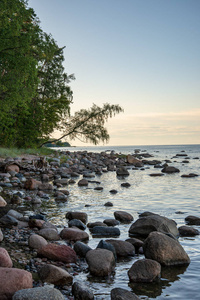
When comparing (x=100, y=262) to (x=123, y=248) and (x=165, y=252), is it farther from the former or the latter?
(x=165, y=252)

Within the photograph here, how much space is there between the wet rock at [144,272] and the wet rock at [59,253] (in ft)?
3.42

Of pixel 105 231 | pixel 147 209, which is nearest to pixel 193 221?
pixel 147 209

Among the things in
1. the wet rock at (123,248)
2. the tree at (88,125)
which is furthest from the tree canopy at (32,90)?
the wet rock at (123,248)

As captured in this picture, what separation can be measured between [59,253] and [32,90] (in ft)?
48.3

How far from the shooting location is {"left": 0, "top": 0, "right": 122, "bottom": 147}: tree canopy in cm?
1633

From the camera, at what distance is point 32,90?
1830 centimetres

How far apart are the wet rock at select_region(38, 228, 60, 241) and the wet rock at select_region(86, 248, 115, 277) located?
4.72 feet

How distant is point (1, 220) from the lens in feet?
22.1

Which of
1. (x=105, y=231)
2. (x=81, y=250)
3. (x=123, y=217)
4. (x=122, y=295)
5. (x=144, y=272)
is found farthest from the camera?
(x=123, y=217)

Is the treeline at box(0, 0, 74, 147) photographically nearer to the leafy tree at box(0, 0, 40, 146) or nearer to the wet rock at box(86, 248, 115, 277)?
the leafy tree at box(0, 0, 40, 146)

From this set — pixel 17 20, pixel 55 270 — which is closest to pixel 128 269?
pixel 55 270

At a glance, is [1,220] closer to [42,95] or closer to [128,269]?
[128,269]

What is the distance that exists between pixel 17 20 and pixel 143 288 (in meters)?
16.3

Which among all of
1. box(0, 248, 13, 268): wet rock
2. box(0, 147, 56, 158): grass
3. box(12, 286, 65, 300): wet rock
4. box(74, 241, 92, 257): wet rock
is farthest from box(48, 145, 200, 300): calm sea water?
box(0, 147, 56, 158): grass
